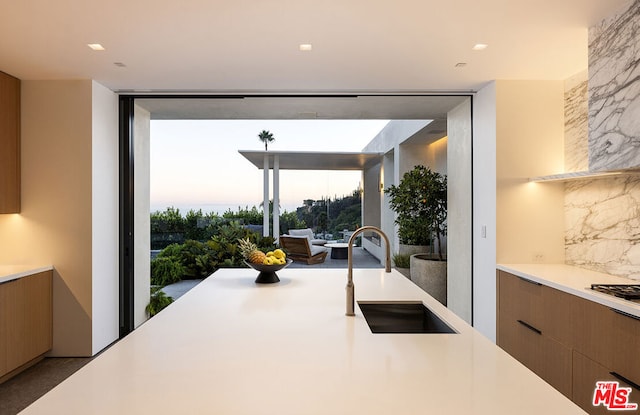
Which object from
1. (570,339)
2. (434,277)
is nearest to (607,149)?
(570,339)

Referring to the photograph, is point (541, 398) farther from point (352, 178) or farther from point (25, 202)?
point (352, 178)

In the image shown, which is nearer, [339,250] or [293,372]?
[293,372]

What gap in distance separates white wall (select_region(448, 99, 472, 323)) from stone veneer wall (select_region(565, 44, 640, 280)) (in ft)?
2.92

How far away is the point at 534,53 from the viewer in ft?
9.57

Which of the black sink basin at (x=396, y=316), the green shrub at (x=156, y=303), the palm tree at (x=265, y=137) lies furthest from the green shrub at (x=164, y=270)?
the black sink basin at (x=396, y=316)

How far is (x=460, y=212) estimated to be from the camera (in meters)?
4.34

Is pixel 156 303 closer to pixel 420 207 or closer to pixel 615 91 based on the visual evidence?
pixel 420 207

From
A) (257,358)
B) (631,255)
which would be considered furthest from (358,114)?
(257,358)

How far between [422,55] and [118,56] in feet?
7.63

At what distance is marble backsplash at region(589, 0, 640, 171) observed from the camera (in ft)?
7.19

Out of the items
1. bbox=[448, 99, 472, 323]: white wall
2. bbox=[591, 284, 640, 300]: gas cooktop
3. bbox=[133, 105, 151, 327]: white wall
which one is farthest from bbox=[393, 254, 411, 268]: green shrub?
bbox=[591, 284, 640, 300]: gas cooktop

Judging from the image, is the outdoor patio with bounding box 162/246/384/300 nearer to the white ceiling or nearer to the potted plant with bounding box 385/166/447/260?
the potted plant with bounding box 385/166/447/260

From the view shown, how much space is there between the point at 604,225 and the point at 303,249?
188 inches

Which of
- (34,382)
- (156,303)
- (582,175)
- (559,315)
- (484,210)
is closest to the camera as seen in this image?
(559,315)
